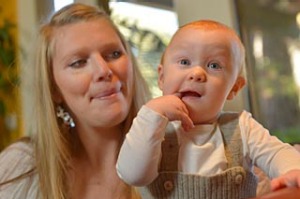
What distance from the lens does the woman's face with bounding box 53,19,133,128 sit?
1247mm

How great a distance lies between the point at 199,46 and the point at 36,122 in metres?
0.68

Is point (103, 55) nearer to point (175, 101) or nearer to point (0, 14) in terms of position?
point (175, 101)

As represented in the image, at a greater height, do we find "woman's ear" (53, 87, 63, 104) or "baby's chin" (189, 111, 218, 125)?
"baby's chin" (189, 111, 218, 125)

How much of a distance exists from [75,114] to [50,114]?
8 centimetres

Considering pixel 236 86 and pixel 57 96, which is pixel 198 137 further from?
pixel 57 96

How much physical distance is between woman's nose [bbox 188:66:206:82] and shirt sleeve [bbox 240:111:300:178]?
0.15 m

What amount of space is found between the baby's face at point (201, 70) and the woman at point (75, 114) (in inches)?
12.1

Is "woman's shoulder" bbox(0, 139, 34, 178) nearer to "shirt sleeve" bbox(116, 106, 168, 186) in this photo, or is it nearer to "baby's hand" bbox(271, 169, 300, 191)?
"shirt sleeve" bbox(116, 106, 168, 186)

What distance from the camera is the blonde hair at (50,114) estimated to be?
1.37 metres

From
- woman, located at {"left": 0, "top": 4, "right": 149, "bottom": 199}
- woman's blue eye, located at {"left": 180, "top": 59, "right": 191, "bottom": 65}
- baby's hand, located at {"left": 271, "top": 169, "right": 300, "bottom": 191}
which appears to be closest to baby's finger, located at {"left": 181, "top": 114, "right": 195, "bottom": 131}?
woman's blue eye, located at {"left": 180, "top": 59, "right": 191, "bottom": 65}

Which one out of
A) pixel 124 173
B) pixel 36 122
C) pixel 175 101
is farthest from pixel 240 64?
pixel 36 122

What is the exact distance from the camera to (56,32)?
1405 millimetres

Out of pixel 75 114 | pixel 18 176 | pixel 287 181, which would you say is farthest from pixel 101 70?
pixel 287 181

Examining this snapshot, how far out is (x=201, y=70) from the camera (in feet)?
3.15
